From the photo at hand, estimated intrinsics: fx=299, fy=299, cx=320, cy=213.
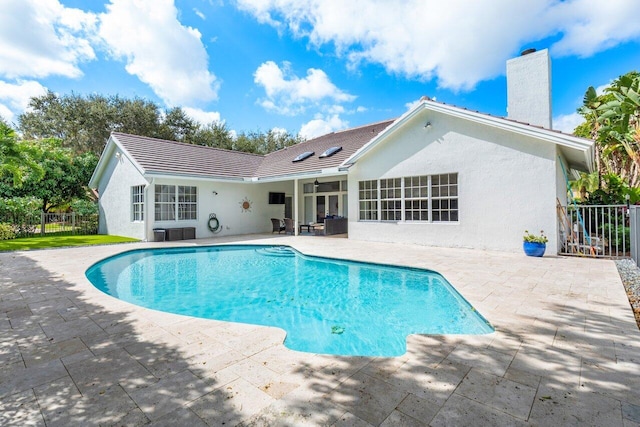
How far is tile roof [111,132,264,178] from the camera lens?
1418cm

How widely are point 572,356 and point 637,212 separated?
268 inches

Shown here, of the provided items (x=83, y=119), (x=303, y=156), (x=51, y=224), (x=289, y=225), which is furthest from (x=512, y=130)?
(x=83, y=119)

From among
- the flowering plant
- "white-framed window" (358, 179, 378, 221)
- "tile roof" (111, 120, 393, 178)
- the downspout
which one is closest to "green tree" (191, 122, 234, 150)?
"tile roof" (111, 120, 393, 178)

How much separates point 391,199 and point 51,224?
1889 cm

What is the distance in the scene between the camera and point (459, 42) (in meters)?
12.1

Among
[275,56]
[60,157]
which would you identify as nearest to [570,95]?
[275,56]

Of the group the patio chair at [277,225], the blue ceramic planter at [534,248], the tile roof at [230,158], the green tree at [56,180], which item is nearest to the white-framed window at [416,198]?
the blue ceramic planter at [534,248]

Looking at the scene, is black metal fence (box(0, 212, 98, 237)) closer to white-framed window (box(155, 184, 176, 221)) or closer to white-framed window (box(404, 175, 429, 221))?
white-framed window (box(155, 184, 176, 221))

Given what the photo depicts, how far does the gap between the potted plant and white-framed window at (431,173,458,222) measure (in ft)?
7.93

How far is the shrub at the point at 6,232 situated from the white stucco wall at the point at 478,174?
1822 centimetres

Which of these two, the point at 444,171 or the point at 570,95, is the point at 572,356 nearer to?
the point at 444,171

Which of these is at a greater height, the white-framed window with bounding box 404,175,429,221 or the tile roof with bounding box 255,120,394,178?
the tile roof with bounding box 255,120,394,178

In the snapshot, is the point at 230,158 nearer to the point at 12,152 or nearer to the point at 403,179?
the point at 12,152

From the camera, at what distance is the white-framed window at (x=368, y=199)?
43.3 ft
